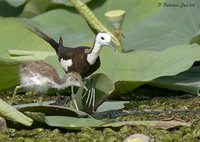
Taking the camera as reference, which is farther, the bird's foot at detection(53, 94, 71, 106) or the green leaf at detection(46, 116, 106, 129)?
the bird's foot at detection(53, 94, 71, 106)

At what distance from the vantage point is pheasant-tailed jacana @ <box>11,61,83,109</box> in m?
2.93

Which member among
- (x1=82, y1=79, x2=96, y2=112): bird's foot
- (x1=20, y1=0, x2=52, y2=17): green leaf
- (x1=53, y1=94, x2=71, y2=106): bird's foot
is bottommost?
(x1=20, y1=0, x2=52, y2=17): green leaf

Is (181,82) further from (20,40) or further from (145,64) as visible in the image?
(20,40)

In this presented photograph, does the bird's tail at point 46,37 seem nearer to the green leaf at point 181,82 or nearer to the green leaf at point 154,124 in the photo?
the green leaf at point 181,82

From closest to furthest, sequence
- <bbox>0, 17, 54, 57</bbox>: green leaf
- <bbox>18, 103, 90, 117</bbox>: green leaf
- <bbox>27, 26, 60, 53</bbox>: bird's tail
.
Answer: <bbox>18, 103, 90, 117</bbox>: green leaf
<bbox>27, 26, 60, 53</bbox>: bird's tail
<bbox>0, 17, 54, 57</bbox>: green leaf

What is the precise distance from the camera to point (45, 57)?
11.6ft

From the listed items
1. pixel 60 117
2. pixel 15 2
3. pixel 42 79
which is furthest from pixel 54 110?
pixel 15 2

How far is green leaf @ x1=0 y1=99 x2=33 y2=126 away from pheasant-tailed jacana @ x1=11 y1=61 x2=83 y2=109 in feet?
1.05

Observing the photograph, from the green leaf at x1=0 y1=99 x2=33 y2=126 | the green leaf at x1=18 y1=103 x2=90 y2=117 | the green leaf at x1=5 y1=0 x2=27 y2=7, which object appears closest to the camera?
the green leaf at x1=0 y1=99 x2=33 y2=126

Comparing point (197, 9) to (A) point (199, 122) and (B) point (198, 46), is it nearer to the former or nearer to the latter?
(B) point (198, 46)

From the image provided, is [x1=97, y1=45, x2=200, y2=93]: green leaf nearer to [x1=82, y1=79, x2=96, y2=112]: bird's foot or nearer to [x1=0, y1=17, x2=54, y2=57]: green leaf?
[x1=82, y1=79, x2=96, y2=112]: bird's foot

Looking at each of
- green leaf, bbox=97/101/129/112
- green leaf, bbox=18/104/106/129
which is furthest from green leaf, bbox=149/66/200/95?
green leaf, bbox=18/104/106/129

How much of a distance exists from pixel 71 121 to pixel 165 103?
0.61 m

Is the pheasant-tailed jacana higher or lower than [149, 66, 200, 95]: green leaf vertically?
higher
